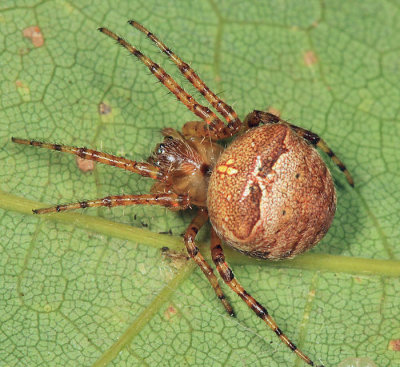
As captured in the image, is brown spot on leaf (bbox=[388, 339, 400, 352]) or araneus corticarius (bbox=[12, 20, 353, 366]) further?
brown spot on leaf (bbox=[388, 339, 400, 352])

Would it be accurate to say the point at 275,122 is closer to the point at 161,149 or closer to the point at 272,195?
the point at 272,195

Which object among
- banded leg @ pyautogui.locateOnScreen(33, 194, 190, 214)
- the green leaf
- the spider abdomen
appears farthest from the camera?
the green leaf

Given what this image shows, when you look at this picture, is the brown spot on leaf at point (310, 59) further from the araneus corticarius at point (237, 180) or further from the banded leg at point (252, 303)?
the banded leg at point (252, 303)

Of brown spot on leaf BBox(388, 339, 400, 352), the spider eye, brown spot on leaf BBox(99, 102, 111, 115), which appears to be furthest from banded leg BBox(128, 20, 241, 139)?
brown spot on leaf BBox(388, 339, 400, 352)

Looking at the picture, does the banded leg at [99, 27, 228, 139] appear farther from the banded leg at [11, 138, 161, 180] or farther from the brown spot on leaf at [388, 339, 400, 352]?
the brown spot on leaf at [388, 339, 400, 352]

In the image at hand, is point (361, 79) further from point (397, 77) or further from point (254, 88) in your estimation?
point (254, 88)

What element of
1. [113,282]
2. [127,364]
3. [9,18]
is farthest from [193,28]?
[127,364]

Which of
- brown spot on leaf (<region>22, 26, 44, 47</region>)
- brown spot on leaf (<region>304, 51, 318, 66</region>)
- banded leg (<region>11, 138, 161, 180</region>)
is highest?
brown spot on leaf (<region>304, 51, 318, 66</region>)

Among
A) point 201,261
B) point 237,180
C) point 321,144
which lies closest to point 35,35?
point 237,180
